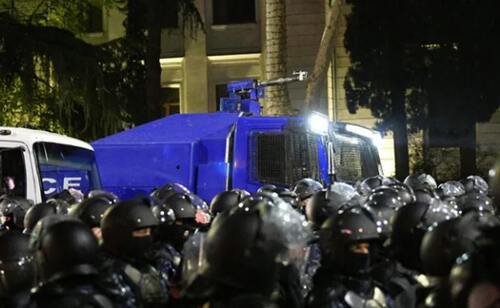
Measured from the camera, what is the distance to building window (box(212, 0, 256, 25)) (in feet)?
86.2

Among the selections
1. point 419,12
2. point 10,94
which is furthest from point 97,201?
point 419,12

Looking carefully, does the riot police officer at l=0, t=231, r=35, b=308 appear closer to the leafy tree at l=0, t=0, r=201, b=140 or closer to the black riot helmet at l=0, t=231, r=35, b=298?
the black riot helmet at l=0, t=231, r=35, b=298

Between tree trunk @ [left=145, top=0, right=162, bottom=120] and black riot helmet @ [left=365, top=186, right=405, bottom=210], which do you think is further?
tree trunk @ [left=145, top=0, right=162, bottom=120]

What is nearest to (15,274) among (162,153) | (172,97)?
(162,153)

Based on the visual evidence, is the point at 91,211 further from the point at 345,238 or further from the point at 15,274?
the point at 345,238

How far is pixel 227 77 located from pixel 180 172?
42.6 ft

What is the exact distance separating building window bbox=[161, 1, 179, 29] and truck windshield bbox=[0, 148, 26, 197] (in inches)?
404

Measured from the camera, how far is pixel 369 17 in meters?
22.2

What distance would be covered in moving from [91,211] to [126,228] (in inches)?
43.8

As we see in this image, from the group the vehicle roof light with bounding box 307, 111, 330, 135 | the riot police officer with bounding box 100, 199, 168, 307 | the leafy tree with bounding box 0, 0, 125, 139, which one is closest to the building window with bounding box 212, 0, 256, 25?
the leafy tree with bounding box 0, 0, 125, 139

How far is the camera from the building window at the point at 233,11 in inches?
1035

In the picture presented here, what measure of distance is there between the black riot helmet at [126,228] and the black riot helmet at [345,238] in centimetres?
100

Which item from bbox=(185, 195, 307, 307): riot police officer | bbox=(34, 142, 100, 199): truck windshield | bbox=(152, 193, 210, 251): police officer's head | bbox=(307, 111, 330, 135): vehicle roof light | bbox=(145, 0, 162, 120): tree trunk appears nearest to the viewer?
bbox=(185, 195, 307, 307): riot police officer

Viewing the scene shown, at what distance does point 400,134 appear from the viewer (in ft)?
73.2
